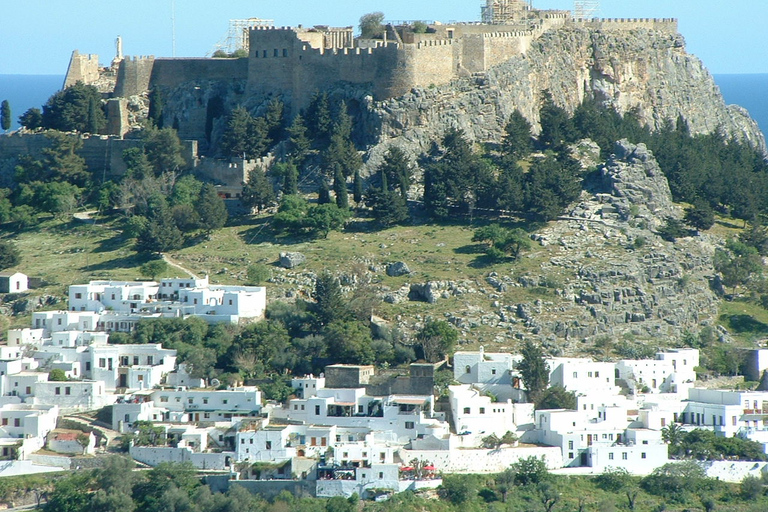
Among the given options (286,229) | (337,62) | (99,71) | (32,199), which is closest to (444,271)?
(286,229)

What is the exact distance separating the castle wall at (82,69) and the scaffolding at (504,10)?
1874cm

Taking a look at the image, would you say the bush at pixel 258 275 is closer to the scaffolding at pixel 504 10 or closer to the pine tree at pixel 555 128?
the pine tree at pixel 555 128

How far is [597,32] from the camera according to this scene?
8838 cm

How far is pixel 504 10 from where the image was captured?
88438mm

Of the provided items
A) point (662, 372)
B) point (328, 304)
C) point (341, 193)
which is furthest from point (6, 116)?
point (662, 372)

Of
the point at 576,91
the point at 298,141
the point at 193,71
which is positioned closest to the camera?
the point at 298,141

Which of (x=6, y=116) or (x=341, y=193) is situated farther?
(x=6, y=116)

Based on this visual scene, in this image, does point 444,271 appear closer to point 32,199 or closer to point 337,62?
point 337,62

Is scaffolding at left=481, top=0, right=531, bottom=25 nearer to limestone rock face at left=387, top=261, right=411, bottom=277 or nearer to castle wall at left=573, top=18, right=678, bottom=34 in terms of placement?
castle wall at left=573, top=18, right=678, bottom=34

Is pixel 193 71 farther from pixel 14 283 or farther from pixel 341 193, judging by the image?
pixel 14 283

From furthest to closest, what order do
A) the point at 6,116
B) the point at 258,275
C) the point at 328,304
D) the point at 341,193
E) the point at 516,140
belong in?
the point at 6,116 → the point at 516,140 → the point at 341,193 → the point at 258,275 → the point at 328,304

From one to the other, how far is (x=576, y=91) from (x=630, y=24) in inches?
271

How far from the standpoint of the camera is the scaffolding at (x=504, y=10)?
288 ft

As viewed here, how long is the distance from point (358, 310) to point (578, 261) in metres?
9.90
